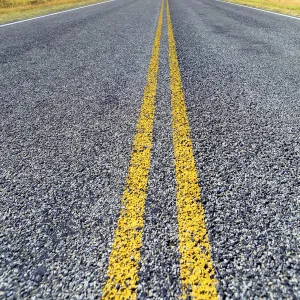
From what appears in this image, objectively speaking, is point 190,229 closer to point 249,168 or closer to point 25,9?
point 249,168

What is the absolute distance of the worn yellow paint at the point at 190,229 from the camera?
870mm

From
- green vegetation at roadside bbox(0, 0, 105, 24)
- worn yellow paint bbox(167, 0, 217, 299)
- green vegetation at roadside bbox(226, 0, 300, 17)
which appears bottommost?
green vegetation at roadside bbox(226, 0, 300, 17)

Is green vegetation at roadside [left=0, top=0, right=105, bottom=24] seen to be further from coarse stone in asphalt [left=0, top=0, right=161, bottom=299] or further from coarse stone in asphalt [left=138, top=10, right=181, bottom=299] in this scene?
coarse stone in asphalt [left=138, top=10, right=181, bottom=299]

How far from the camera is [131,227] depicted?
1086mm

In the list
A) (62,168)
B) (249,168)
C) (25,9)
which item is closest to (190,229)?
(249,168)

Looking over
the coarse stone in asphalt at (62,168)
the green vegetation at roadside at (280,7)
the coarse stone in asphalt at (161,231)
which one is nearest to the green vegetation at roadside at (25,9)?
the coarse stone in asphalt at (62,168)

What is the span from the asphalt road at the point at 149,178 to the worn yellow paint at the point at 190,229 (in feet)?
0.09

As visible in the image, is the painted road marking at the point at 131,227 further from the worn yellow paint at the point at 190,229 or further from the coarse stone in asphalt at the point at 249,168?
the coarse stone in asphalt at the point at 249,168

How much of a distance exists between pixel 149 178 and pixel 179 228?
374mm

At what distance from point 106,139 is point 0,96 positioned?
1.48 meters

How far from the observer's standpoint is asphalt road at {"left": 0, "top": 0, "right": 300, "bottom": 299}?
910mm

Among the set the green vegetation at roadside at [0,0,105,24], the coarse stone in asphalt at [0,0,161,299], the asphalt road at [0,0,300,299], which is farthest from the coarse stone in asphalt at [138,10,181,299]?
the green vegetation at roadside at [0,0,105,24]

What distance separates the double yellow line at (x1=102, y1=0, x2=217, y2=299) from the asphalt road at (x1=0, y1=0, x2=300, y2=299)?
3 centimetres

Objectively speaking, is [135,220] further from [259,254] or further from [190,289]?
[259,254]
